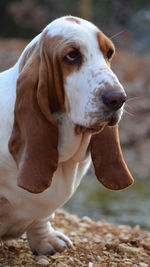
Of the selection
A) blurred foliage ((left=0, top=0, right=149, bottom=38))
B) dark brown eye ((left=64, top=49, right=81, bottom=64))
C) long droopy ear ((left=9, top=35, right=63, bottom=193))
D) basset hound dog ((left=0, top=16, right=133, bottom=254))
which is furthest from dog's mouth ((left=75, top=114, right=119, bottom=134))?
blurred foliage ((left=0, top=0, right=149, bottom=38))

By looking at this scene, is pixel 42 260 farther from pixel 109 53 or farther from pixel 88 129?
pixel 109 53

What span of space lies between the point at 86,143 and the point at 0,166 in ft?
2.00

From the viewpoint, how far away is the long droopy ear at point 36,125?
3174 mm

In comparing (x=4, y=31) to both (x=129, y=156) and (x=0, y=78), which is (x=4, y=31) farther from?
(x=0, y=78)

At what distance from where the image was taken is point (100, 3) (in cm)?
2688

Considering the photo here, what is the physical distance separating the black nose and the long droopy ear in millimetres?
400

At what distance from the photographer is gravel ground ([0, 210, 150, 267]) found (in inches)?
154

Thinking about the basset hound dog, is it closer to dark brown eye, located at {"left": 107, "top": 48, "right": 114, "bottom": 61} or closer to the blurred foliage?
dark brown eye, located at {"left": 107, "top": 48, "right": 114, "bottom": 61}

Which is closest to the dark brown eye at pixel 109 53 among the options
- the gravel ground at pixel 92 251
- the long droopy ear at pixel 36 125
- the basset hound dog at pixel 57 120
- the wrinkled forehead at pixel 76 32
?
the basset hound dog at pixel 57 120

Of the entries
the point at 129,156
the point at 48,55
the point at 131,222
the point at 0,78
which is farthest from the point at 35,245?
the point at 129,156

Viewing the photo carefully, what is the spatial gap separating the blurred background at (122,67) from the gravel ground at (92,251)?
1207 millimetres

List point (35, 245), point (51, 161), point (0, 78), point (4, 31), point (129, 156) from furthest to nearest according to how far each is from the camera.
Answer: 1. point (4, 31)
2. point (129, 156)
3. point (35, 245)
4. point (0, 78)
5. point (51, 161)

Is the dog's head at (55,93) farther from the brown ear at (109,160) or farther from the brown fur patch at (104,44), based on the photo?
the brown ear at (109,160)

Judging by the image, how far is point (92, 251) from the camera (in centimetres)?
426
